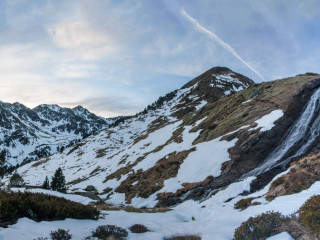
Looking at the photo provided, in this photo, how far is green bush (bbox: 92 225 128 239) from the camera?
9.02 m

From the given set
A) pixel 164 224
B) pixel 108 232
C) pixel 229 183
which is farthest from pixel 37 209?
pixel 229 183

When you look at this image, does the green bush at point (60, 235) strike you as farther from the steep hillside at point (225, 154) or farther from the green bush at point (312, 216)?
the steep hillside at point (225, 154)

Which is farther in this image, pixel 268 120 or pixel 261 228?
pixel 268 120

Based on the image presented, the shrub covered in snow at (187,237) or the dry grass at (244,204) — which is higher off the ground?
the dry grass at (244,204)

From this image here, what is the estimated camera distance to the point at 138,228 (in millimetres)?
10969

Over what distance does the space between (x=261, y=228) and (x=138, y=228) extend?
20.0ft

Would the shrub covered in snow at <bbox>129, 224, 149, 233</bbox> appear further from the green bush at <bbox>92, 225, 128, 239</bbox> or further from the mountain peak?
the mountain peak

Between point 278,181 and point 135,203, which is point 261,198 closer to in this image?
point 278,181

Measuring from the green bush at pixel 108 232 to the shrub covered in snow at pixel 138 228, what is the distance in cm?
100

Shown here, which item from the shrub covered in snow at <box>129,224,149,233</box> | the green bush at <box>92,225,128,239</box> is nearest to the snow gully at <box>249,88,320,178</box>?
the shrub covered in snow at <box>129,224,149,233</box>

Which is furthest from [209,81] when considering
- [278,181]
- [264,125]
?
[278,181]

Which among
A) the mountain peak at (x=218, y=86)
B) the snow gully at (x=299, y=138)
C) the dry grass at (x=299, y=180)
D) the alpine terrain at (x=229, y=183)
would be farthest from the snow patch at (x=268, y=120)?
A: the mountain peak at (x=218, y=86)

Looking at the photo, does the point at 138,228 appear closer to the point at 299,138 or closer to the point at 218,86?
the point at 299,138

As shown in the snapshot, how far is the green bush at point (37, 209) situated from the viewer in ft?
28.4
